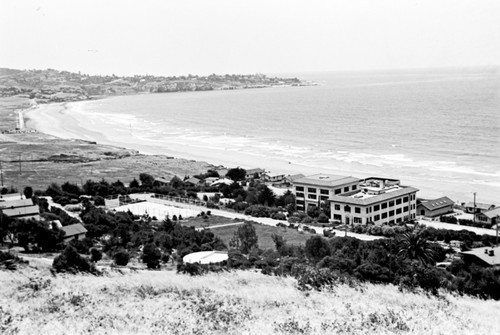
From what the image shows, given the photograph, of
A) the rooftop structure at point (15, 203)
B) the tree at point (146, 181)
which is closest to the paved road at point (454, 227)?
the tree at point (146, 181)

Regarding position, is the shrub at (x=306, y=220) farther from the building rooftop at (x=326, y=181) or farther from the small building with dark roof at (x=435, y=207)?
the small building with dark roof at (x=435, y=207)

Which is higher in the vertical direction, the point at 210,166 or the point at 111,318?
the point at 111,318

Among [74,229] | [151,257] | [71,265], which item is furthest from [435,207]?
[71,265]

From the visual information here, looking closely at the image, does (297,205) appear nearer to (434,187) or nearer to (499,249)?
(434,187)

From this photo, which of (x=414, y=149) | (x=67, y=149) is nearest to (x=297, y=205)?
(x=414, y=149)

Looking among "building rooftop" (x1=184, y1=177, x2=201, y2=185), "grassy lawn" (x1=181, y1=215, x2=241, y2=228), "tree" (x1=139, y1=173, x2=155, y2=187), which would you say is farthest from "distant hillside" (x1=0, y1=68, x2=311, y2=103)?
"grassy lawn" (x1=181, y1=215, x2=241, y2=228)

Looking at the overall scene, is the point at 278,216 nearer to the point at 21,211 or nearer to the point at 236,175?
the point at 236,175
